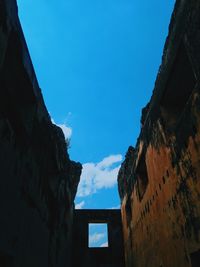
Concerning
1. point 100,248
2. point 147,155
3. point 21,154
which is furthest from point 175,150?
point 100,248

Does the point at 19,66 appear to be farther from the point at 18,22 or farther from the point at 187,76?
the point at 187,76

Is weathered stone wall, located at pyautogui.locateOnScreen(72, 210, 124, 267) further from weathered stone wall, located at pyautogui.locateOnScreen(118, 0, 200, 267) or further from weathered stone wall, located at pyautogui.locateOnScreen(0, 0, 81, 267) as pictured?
weathered stone wall, located at pyautogui.locateOnScreen(0, 0, 81, 267)

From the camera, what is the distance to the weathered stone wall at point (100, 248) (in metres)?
14.1

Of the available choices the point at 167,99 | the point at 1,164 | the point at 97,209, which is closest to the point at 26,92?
the point at 1,164

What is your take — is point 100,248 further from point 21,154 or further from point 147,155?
point 21,154

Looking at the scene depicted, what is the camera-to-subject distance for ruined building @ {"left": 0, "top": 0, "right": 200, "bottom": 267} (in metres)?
3.59

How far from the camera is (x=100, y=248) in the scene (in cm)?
1468

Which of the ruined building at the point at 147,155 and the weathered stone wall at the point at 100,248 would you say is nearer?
the ruined building at the point at 147,155

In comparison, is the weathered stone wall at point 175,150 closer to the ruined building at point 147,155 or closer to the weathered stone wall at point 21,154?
the ruined building at point 147,155

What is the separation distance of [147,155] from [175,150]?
199cm

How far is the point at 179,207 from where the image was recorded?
4.20m

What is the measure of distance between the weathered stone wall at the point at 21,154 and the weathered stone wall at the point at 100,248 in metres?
8.27

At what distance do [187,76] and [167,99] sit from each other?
0.81 m

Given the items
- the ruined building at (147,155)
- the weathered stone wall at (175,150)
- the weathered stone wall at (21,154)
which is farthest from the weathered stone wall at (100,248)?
the weathered stone wall at (21,154)
